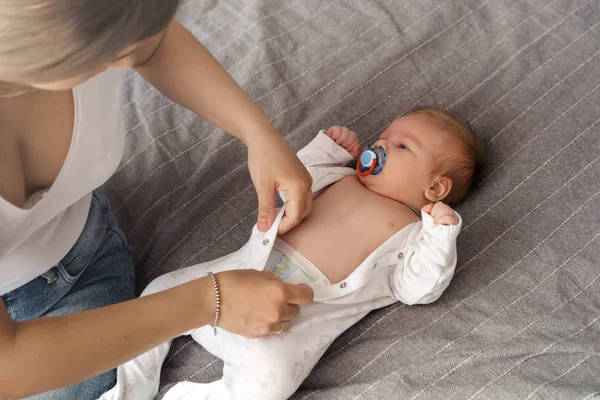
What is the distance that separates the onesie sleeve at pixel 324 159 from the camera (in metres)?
1.38

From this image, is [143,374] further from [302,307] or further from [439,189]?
[439,189]

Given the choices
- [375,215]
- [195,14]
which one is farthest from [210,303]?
[195,14]

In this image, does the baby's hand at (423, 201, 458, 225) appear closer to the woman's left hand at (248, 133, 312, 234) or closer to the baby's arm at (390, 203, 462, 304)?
the baby's arm at (390, 203, 462, 304)

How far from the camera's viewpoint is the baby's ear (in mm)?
1351

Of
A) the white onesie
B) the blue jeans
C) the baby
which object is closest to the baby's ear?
the baby

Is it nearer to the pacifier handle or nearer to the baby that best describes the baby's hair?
the baby

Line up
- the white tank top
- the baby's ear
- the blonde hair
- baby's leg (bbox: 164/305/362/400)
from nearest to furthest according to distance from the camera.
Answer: the blonde hair, the white tank top, baby's leg (bbox: 164/305/362/400), the baby's ear

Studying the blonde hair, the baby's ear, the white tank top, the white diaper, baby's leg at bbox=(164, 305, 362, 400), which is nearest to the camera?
the blonde hair

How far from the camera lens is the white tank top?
0.97 meters

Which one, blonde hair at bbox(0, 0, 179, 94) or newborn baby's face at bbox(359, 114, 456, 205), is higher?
blonde hair at bbox(0, 0, 179, 94)

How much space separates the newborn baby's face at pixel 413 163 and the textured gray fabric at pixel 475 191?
0.12m

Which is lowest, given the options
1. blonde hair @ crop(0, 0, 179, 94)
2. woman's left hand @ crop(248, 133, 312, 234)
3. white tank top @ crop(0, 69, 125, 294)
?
woman's left hand @ crop(248, 133, 312, 234)

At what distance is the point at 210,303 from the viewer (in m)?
0.96

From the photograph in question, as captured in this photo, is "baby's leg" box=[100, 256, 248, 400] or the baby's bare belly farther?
the baby's bare belly
